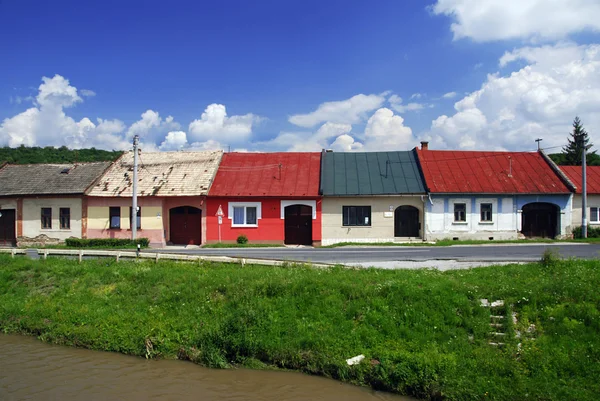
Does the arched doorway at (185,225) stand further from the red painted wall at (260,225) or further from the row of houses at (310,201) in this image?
the red painted wall at (260,225)

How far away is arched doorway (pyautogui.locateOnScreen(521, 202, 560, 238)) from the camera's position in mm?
30547

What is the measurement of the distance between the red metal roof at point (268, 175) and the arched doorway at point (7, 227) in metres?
14.6

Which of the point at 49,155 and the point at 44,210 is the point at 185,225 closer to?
the point at 44,210

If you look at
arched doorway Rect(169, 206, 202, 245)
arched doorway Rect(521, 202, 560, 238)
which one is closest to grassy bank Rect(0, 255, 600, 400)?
arched doorway Rect(169, 206, 202, 245)

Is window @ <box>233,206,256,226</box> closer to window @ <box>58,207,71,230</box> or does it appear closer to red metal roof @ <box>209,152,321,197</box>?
red metal roof @ <box>209,152,321,197</box>

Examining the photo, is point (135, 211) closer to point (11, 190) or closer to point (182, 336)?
point (11, 190)

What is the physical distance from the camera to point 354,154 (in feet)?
114

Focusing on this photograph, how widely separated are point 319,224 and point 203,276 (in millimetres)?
15207

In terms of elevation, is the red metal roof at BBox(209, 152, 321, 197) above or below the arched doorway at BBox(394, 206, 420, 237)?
above

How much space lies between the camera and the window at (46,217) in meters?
31.8

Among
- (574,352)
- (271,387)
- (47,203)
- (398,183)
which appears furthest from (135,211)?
(574,352)

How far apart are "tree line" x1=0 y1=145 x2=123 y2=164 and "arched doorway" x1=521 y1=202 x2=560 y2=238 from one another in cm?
5274

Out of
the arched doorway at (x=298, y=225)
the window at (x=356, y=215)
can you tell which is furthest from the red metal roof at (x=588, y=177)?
the arched doorway at (x=298, y=225)

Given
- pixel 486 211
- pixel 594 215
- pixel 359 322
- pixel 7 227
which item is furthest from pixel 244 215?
pixel 594 215
